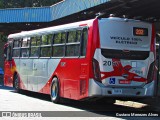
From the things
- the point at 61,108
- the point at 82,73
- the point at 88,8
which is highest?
the point at 88,8

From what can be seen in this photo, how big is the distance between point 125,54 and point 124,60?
0.20 metres

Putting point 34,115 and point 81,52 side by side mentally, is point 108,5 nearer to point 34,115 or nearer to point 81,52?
point 81,52

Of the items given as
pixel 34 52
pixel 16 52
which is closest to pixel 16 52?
pixel 16 52

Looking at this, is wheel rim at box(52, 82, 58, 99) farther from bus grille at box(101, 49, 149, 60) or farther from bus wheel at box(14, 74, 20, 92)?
bus wheel at box(14, 74, 20, 92)

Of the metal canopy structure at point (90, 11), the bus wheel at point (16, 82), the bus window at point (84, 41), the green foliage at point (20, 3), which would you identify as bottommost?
the bus wheel at point (16, 82)

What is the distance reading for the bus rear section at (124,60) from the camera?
12.6m

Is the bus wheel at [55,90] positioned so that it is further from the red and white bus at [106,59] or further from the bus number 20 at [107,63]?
the bus number 20 at [107,63]

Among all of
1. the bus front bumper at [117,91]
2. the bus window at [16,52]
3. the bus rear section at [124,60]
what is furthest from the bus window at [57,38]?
the bus window at [16,52]

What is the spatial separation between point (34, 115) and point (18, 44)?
8.52 m

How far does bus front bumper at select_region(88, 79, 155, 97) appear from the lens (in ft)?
41.0

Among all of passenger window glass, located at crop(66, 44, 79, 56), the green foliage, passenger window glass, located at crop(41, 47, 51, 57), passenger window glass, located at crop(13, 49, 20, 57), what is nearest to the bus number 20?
passenger window glass, located at crop(66, 44, 79, 56)

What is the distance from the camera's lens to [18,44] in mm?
19750

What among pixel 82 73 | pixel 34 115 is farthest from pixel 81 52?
pixel 34 115

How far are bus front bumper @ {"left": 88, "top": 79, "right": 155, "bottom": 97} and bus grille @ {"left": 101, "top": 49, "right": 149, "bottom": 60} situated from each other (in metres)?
0.90
